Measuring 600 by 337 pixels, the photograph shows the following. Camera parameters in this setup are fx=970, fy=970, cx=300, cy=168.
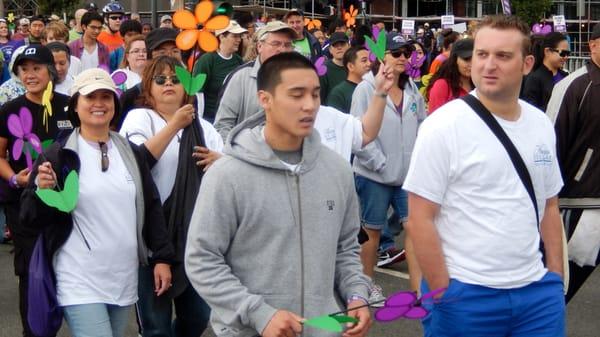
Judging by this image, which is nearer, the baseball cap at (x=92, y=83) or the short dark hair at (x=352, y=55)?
the baseball cap at (x=92, y=83)

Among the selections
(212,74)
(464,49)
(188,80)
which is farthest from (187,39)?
(212,74)

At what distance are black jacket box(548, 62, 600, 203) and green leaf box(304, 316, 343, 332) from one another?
8.44 ft

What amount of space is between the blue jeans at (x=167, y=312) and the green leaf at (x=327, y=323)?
163 cm

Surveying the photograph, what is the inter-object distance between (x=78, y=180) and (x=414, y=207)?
1.40 meters

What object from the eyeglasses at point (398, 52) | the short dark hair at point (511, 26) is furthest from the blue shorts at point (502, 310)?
the eyeglasses at point (398, 52)

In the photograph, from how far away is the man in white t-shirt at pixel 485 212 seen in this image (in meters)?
3.35

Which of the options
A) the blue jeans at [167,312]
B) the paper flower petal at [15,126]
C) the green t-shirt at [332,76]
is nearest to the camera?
the blue jeans at [167,312]

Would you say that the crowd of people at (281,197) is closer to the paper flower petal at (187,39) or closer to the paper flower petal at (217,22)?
the paper flower petal at (187,39)

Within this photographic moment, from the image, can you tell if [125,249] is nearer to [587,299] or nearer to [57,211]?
[57,211]

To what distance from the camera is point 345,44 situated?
983cm

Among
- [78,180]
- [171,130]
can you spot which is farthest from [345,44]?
[78,180]

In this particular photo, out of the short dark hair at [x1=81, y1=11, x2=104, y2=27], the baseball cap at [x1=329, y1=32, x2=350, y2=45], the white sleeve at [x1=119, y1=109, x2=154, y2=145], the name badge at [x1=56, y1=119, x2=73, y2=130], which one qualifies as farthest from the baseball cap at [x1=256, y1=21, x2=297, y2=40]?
the short dark hair at [x1=81, y1=11, x2=104, y2=27]

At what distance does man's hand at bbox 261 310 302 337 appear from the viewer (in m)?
2.98

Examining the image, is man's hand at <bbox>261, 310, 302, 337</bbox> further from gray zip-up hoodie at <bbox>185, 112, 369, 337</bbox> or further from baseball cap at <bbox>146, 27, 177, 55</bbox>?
baseball cap at <bbox>146, 27, 177, 55</bbox>
